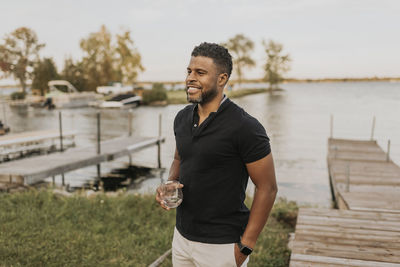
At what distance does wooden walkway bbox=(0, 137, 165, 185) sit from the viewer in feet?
33.1

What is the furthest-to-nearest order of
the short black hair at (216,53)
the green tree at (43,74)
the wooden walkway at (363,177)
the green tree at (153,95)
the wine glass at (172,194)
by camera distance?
the green tree at (43,74) < the green tree at (153,95) < the wooden walkway at (363,177) < the wine glass at (172,194) < the short black hair at (216,53)

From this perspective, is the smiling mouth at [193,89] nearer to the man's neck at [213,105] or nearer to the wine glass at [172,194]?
the man's neck at [213,105]

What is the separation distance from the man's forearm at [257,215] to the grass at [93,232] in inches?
117

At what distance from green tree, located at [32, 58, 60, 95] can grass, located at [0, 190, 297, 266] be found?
5251 centimetres

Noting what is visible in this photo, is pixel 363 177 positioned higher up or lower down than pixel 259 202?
lower down

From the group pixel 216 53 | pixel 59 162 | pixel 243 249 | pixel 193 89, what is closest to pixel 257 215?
pixel 243 249

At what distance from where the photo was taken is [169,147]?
786 inches

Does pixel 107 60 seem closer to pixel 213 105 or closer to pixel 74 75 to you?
pixel 74 75

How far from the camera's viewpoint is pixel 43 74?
54969 mm

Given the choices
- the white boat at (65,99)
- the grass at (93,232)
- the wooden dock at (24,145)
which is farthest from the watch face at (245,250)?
the white boat at (65,99)

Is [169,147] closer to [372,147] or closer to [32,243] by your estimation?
[372,147]

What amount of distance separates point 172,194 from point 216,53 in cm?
92

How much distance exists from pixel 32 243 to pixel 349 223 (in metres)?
4.52

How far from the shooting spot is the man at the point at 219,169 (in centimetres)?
203
